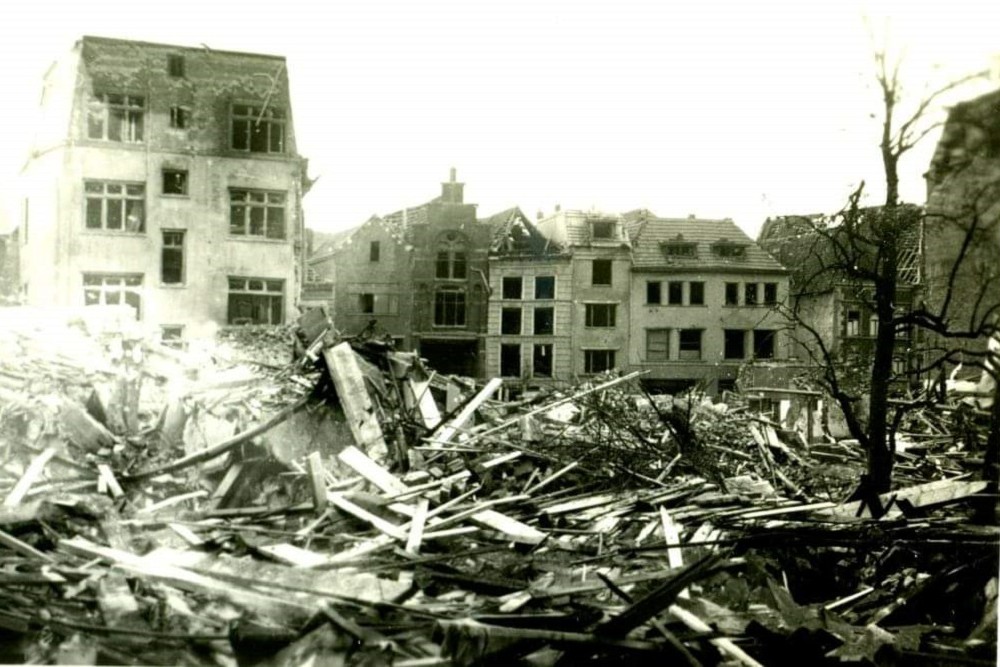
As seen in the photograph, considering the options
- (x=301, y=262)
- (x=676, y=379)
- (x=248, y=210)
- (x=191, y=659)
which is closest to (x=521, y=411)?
(x=676, y=379)

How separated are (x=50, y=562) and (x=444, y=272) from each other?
129 inches

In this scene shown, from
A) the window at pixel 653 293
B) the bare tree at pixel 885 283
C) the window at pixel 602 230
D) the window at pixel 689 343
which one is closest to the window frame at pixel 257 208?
the window at pixel 602 230

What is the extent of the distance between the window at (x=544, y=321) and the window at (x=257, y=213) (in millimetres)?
2075

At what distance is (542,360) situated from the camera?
5699 mm

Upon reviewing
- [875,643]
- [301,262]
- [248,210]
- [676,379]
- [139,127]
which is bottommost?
[875,643]

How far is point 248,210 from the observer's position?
503 cm

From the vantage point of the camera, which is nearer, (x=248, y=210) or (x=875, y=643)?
(x=875, y=643)

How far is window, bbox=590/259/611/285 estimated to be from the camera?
18.2 ft

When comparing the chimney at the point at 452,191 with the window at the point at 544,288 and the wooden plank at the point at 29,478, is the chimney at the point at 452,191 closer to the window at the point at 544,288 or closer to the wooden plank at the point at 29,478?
the window at the point at 544,288

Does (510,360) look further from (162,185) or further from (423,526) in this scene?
(162,185)

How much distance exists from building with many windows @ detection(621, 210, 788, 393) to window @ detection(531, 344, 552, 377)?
66cm

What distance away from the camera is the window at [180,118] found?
4.91 meters

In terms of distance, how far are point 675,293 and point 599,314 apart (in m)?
0.63

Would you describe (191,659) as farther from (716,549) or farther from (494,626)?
(716,549)
